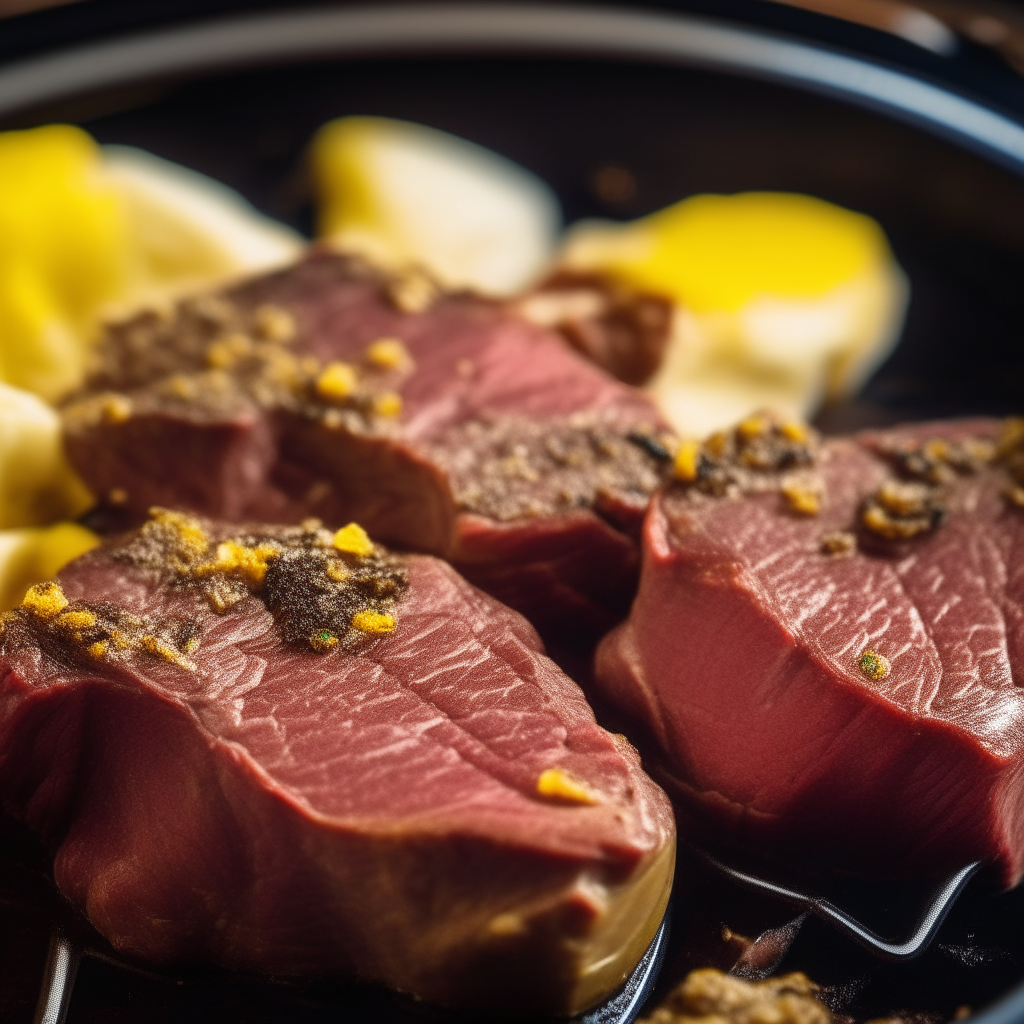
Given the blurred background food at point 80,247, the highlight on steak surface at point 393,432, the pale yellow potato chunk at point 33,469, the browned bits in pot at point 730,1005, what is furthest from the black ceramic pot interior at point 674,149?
the browned bits in pot at point 730,1005

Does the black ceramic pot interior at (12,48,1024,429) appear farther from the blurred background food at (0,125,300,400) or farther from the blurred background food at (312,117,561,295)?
the blurred background food at (0,125,300,400)

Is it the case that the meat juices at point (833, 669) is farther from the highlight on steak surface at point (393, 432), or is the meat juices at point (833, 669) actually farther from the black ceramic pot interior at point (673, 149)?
the black ceramic pot interior at point (673, 149)

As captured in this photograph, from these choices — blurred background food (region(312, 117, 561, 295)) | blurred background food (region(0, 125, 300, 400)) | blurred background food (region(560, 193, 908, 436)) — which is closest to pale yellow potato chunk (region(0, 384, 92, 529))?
blurred background food (region(0, 125, 300, 400))

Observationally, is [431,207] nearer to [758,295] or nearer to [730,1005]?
[758,295]

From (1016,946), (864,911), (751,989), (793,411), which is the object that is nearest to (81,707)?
(751,989)

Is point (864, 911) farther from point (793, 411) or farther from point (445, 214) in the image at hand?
point (445, 214)
